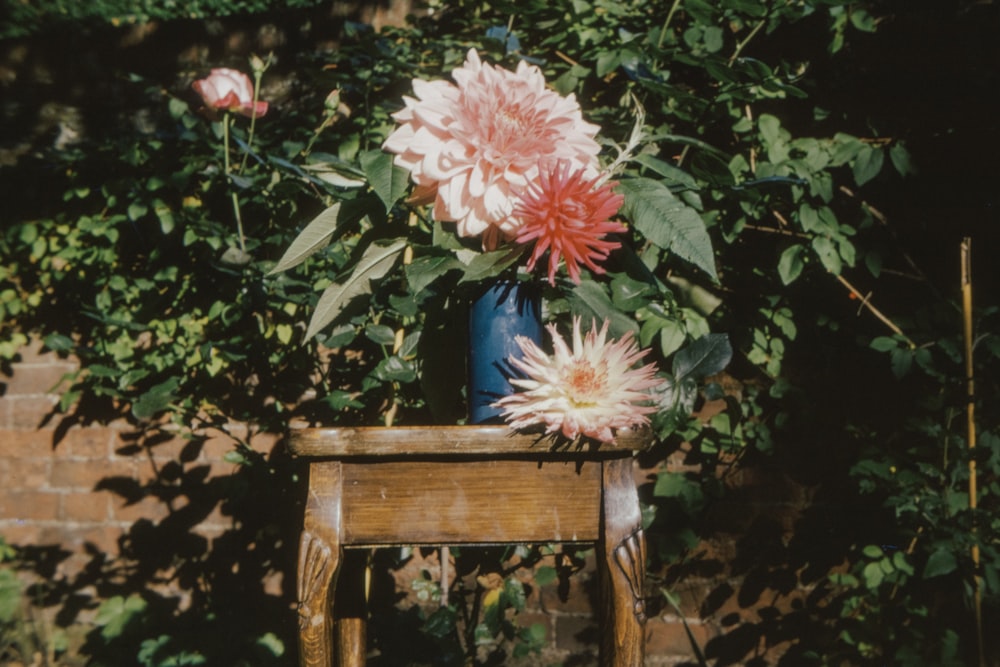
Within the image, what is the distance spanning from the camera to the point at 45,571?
68.7 inches

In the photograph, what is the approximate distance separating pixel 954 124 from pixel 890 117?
134mm

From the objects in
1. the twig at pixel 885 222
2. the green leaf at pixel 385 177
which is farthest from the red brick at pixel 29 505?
the twig at pixel 885 222

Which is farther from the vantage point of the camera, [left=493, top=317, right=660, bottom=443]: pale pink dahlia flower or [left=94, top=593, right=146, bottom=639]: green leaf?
[left=94, top=593, right=146, bottom=639]: green leaf

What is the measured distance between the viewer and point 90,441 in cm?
170

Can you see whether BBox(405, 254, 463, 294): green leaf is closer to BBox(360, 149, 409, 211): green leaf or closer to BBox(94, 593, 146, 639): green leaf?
BBox(360, 149, 409, 211): green leaf

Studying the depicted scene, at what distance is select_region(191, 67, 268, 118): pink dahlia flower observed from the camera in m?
1.25

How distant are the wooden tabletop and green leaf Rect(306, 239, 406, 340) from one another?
7.3 inches

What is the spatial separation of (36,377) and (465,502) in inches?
62.5

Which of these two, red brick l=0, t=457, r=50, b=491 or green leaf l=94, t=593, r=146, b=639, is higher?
red brick l=0, t=457, r=50, b=491

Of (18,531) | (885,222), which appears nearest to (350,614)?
(18,531)

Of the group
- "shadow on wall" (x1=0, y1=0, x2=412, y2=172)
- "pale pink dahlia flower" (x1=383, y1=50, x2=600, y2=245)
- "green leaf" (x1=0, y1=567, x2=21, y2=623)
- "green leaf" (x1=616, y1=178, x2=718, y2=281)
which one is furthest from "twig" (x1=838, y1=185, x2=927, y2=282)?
"green leaf" (x1=0, y1=567, x2=21, y2=623)

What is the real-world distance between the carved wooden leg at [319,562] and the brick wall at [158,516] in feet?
2.79

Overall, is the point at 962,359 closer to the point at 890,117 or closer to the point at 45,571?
the point at 890,117

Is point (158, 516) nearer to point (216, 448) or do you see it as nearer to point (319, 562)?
point (216, 448)
